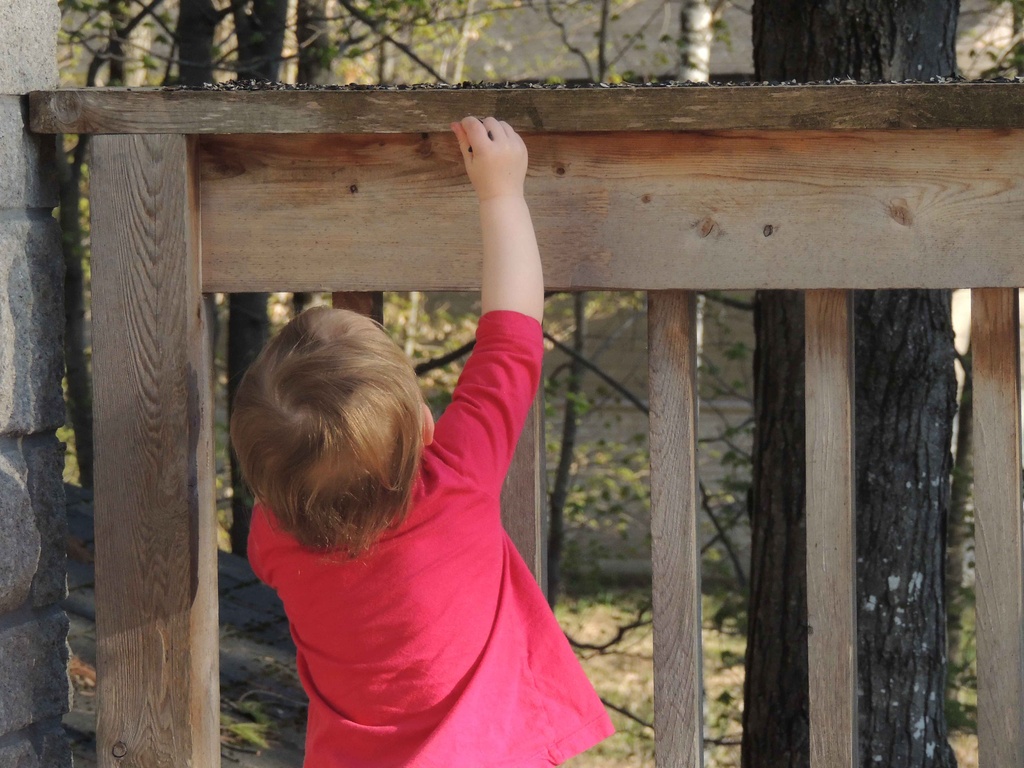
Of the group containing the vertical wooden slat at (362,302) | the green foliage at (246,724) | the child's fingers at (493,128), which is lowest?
the green foliage at (246,724)

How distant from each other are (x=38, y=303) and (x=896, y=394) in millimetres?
2067

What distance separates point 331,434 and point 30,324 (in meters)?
0.61

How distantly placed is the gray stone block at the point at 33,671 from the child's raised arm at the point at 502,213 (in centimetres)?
89

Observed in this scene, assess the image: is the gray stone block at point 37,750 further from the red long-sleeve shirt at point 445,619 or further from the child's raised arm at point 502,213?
the child's raised arm at point 502,213

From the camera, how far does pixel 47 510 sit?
5.89 ft

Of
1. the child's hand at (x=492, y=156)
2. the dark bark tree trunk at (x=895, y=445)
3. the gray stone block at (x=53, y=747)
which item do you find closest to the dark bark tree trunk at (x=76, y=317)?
the dark bark tree trunk at (x=895, y=445)

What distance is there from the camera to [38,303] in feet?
5.73

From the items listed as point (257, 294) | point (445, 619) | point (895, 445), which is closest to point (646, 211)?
point (445, 619)

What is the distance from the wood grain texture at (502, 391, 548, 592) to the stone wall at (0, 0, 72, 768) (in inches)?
28.8

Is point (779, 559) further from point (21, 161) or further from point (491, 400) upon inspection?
point (21, 161)

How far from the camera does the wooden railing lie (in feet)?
4.96

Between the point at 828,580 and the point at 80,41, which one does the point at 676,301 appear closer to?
the point at 828,580

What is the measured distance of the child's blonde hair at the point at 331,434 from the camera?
143cm

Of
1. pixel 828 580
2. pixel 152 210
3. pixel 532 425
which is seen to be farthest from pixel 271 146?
pixel 828 580
